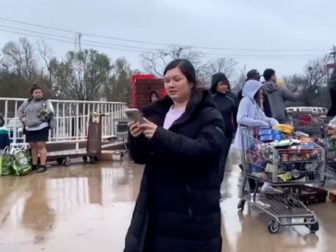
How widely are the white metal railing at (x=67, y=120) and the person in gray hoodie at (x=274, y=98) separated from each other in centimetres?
386

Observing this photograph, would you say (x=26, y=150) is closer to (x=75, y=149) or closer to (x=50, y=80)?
(x=75, y=149)

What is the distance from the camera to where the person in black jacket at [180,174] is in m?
2.48

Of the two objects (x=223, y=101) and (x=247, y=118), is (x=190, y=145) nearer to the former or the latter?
(x=247, y=118)

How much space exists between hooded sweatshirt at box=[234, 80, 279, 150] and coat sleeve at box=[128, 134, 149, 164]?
2967 mm

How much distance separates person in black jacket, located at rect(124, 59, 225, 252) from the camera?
2479mm

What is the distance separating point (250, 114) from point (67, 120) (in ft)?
20.8

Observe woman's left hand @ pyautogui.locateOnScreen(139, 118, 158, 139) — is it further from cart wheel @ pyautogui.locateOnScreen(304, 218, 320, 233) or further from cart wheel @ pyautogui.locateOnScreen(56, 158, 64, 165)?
cart wheel @ pyautogui.locateOnScreen(56, 158, 64, 165)

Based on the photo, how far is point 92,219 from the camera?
219 inches

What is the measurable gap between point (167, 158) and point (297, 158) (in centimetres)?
270

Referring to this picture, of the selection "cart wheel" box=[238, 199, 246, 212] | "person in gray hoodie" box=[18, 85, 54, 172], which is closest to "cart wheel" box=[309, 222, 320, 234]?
"cart wheel" box=[238, 199, 246, 212]

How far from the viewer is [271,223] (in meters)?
4.89

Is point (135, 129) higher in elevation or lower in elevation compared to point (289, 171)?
higher

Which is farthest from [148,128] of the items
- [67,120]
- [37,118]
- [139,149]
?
[67,120]

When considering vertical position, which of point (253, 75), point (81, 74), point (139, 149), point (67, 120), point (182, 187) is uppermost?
point (81, 74)
